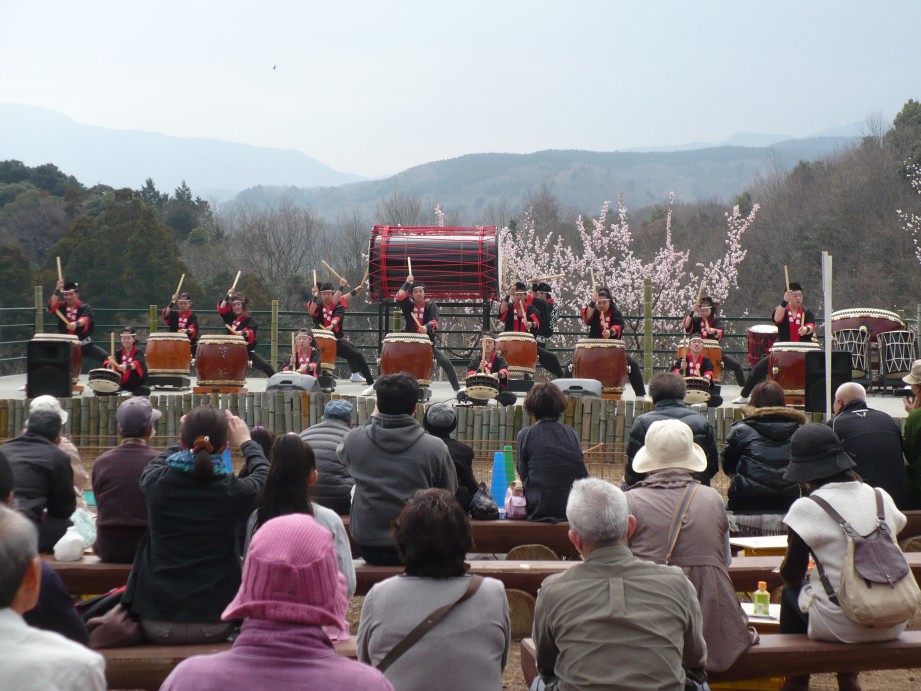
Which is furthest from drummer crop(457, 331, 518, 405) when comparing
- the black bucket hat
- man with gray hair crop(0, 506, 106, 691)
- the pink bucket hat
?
man with gray hair crop(0, 506, 106, 691)

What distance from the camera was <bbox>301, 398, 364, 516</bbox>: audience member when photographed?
510cm

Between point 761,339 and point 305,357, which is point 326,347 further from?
point 761,339

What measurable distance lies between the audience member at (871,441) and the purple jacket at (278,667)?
401cm

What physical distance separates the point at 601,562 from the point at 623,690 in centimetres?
33

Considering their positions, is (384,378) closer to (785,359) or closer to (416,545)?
(416,545)

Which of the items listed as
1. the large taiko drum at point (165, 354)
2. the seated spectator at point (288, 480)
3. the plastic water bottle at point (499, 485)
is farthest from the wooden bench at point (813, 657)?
the large taiko drum at point (165, 354)

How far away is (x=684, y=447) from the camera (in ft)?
12.2

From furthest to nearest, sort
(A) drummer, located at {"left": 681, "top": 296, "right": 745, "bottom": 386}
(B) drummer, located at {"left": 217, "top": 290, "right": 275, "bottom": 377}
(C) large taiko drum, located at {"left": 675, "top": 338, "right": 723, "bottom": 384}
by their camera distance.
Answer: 1. (B) drummer, located at {"left": 217, "top": 290, "right": 275, "bottom": 377}
2. (A) drummer, located at {"left": 681, "top": 296, "right": 745, "bottom": 386}
3. (C) large taiko drum, located at {"left": 675, "top": 338, "right": 723, "bottom": 384}

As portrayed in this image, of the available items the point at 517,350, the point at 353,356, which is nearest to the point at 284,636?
the point at 517,350

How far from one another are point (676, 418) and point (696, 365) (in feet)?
20.2

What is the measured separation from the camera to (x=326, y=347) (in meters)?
12.6


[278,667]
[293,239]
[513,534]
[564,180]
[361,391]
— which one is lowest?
[361,391]

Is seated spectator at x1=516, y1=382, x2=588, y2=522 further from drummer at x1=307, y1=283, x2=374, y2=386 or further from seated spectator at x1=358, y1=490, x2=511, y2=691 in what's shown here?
drummer at x1=307, y1=283, x2=374, y2=386

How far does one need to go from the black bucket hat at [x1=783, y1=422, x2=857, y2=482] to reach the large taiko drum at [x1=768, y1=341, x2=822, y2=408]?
6978mm
